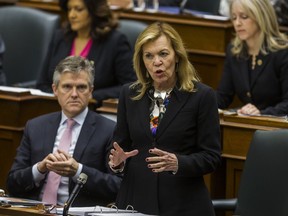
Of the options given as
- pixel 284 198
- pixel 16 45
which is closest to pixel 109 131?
pixel 284 198

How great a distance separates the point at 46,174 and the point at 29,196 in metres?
0.13

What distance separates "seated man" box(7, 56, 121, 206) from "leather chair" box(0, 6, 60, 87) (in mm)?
2035

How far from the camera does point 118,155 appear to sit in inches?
149

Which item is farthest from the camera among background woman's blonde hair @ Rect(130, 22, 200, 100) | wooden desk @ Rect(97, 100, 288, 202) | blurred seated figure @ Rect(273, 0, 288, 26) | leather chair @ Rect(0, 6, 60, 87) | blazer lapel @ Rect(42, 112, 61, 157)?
leather chair @ Rect(0, 6, 60, 87)

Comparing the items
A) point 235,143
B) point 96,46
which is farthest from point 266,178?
point 96,46

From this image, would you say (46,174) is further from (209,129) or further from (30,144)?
(209,129)

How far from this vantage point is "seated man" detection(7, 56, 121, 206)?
4.34 m

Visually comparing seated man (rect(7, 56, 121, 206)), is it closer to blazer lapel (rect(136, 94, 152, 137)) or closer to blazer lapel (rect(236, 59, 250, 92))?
blazer lapel (rect(136, 94, 152, 137))

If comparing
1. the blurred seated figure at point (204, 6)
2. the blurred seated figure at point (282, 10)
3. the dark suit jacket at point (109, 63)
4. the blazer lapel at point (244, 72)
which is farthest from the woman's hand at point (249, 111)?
the blurred seated figure at point (204, 6)

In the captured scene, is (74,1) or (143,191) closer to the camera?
(143,191)

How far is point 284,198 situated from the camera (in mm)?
3838

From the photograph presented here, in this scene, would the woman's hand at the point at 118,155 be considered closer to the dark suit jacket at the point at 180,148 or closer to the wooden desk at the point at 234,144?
the dark suit jacket at the point at 180,148

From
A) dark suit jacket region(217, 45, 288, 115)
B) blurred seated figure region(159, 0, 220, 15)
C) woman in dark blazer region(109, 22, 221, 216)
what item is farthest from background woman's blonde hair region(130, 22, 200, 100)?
blurred seated figure region(159, 0, 220, 15)

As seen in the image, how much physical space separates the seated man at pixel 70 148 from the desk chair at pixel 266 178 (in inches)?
25.7
